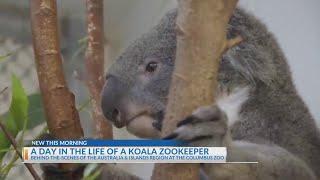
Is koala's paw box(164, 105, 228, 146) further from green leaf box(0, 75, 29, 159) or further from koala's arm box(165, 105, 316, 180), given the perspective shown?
green leaf box(0, 75, 29, 159)

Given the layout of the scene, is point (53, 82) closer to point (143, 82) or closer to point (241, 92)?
point (143, 82)

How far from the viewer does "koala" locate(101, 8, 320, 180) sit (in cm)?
108

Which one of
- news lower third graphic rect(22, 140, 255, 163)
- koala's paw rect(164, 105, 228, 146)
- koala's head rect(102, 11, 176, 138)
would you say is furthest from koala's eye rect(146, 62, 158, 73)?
koala's paw rect(164, 105, 228, 146)

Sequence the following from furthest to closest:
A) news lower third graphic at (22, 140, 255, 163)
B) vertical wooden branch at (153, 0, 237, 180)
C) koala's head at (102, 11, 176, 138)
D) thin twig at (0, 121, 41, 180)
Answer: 1. koala's head at (102, 11, 176, 138)
2. news lower third graphic at (22, 140, 255, 163)
3. thin twig at (0, 121, 41, 180)
4. vertical wooden branch at (153, 0, 237, 180)

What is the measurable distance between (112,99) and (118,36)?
0.15m

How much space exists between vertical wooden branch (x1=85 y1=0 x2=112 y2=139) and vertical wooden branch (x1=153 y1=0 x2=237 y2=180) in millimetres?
376

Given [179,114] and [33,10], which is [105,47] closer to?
[33,10]

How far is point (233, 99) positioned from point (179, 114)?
351 millimetres

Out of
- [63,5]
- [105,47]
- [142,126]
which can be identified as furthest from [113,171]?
[63,5]

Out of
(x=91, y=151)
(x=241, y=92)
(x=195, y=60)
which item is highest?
(x=195, y=60)

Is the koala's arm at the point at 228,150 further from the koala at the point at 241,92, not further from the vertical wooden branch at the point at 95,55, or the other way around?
the vertical wooden branch at the point at 95,55

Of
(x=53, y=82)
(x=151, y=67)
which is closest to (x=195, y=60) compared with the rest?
(x=53, y=82)

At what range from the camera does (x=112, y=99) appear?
45.1 inches

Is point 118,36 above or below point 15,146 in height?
above
